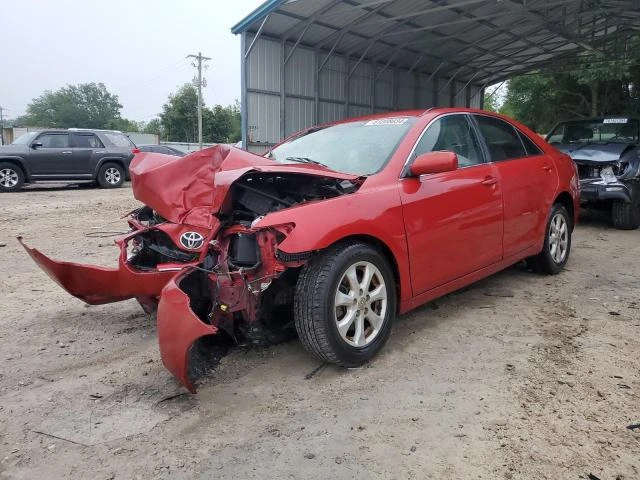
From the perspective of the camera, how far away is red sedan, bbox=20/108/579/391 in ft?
9.66

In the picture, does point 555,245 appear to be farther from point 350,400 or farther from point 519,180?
point 350,400

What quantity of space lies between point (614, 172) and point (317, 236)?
6.30 metres

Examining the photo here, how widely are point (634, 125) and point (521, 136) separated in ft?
15.7

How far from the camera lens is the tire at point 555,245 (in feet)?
16.5

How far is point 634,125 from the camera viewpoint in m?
8.41

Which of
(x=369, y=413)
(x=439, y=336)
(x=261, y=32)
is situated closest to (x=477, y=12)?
(x=261, y=32)

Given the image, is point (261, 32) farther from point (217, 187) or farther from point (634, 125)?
point (217, 187)

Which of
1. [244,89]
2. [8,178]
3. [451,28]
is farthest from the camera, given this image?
[8,178]

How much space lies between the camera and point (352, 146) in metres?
3.93

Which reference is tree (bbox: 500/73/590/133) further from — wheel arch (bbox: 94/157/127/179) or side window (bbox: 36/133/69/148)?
side window (bbox: 36/133/69/148)

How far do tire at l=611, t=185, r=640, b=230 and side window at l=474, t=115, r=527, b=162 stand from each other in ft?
12.0

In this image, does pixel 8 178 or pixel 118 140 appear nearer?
pixel 8 178

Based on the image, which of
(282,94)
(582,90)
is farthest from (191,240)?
(582,90)

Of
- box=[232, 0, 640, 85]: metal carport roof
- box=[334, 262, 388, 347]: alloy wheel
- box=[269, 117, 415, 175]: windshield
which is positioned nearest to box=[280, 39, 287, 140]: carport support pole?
box=[232, 0, 640, 85]: metal carport roof
